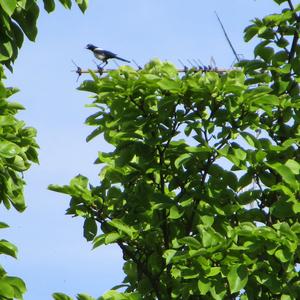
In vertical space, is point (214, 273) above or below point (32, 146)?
below

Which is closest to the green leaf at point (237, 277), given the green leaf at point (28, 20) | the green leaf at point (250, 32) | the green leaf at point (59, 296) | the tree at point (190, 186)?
the tree at point (190, 186)

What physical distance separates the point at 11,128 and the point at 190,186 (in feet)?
3.95

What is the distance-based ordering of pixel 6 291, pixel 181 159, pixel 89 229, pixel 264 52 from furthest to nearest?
1. pixel 264 52
2. pixel 89 229
3. pixel 181 159
4. pixel 6 291

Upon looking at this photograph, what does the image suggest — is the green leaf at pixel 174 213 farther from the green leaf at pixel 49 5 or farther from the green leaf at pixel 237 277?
the green leaf at pixel 49 5

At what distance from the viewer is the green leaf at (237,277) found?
16.8ft

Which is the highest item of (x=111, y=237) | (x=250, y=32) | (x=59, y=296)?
(x=250, y=32)

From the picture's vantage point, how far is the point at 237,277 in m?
5.15

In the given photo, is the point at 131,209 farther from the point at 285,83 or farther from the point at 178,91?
the point at 285,83

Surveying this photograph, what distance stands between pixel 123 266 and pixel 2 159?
60.6 inches

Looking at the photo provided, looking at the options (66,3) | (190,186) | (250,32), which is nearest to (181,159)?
(190,186)

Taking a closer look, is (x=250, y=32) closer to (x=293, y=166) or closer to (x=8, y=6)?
(x=293, y=166)

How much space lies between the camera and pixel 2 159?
5.16 m

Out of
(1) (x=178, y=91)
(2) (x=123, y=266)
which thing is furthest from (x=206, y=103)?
(2) (x=123, y=266)

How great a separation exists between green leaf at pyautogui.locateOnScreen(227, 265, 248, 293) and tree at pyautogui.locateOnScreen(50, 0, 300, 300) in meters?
0.05
